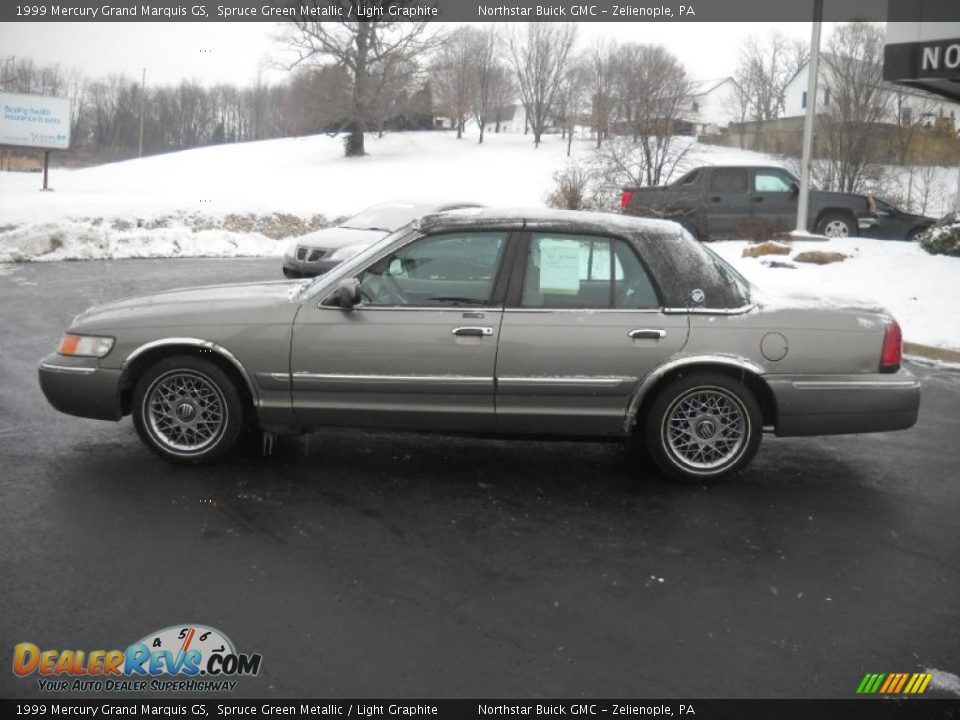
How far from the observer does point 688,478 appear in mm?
5391

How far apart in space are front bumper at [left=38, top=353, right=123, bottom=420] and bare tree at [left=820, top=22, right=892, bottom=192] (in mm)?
27963

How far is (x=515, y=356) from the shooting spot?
5285mm

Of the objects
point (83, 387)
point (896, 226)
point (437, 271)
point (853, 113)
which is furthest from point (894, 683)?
point (853, 113)

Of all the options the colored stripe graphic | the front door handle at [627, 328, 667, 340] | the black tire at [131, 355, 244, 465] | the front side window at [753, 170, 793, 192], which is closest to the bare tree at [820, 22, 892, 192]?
the front side window at [753, 170, 793, 192]

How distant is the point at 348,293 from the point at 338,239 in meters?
8.51

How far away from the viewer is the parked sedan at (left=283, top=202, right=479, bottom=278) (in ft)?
42.9

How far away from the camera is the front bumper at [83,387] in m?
5.47

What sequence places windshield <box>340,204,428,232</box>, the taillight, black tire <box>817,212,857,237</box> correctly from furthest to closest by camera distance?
black tire <box>817,212,857,237</box> → windshield <box>340,204,428,232</box> → the taillight

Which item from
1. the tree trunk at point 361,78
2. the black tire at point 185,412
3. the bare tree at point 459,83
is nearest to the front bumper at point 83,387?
the black tire at point 185,412

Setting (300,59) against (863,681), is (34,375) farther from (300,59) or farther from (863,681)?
(300,59)

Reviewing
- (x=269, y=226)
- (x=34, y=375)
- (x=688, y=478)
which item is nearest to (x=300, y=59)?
(x=269, y=226)

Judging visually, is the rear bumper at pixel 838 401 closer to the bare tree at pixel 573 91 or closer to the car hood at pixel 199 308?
the car hood at pixel 199 308

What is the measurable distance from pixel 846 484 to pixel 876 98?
33.3 m

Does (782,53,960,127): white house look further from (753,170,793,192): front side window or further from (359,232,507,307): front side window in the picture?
(359,232,507,307): front side window
